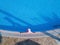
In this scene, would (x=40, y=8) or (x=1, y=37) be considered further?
(x=40, y=8)

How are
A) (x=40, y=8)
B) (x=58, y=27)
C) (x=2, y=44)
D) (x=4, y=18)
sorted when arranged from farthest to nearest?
(x=40, y=8) < (x=4, y=18) < (x=58, y=27) < (x=2, y=44)

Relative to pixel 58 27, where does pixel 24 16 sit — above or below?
above

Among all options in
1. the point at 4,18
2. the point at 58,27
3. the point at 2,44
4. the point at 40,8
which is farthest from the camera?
the point at 40,8

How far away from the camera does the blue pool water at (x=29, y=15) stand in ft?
28.6

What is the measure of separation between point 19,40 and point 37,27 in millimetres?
1795

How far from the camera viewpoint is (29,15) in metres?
9.34

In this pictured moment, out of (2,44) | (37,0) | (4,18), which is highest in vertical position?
(37,0)

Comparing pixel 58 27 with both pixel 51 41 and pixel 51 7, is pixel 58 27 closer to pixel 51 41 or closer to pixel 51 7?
pixel 51 41

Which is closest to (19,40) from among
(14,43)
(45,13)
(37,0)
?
(14,43)

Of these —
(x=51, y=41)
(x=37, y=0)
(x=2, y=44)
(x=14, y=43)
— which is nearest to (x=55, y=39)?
(x=51, y=41)

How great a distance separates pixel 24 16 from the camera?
9.27m

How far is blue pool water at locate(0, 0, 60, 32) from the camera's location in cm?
873

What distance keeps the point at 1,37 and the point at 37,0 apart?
391 centimetres

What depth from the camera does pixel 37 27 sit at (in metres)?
8.73
